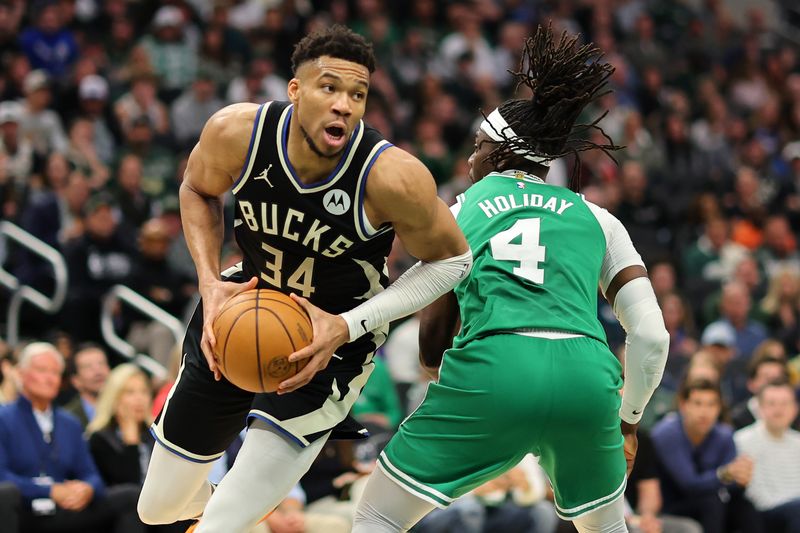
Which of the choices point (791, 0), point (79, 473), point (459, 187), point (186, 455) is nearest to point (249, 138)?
point (186, 455)

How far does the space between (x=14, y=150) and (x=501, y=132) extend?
22.8 feet

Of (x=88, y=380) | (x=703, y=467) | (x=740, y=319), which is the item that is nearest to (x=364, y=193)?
(x=88, y=380)

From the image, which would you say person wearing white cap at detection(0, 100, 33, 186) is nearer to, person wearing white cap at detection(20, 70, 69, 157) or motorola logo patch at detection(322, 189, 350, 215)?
person wearing white cap at detection(20, 70, 69, 157)

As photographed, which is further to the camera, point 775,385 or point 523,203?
point 775,385

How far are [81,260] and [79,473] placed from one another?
293 centimetres

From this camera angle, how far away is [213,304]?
410 centimetres

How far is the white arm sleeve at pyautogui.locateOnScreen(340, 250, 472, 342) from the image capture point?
409 cm

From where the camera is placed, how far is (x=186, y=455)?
4.47 meters

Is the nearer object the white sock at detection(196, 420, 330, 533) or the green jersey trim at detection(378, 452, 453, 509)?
the green jersey trim at detection(378, 452, 453, 509)

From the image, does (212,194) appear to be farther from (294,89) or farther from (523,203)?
(523,203)

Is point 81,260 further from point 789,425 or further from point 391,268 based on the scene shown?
point 789,425

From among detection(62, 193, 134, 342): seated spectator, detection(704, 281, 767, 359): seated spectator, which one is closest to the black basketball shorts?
detection(62, 193, 134, 342): seated spectator

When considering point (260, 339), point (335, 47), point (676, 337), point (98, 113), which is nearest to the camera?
point (260, 339)

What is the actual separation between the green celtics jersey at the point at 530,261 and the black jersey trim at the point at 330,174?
0.48 m
